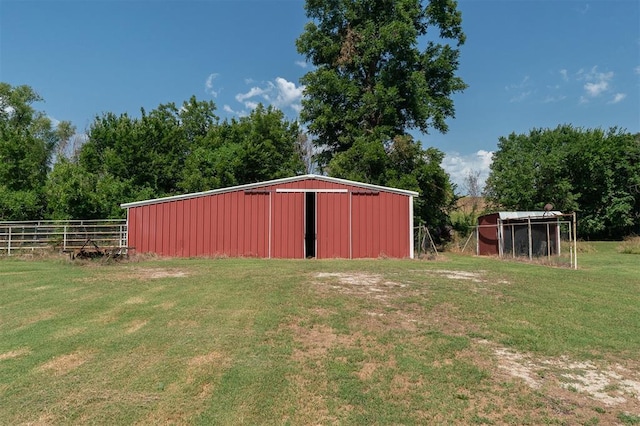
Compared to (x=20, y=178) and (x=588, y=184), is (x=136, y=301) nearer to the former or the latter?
(x=20, y=178)

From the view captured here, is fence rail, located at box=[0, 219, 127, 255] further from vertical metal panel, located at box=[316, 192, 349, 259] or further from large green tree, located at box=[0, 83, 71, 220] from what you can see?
vertical metal panel, located at box=[316, 192, 349, 259]

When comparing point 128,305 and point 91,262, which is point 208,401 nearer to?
point 128,305

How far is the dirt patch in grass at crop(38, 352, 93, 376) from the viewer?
4.04 metres

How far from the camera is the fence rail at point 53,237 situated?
17.8 metres

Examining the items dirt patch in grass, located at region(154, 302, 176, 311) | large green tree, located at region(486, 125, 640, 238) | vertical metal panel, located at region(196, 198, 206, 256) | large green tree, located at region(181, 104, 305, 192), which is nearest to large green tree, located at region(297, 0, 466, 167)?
large green tree, located at region(181, 104, 305, 192)

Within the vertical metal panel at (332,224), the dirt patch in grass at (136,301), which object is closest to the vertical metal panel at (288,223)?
the vertical metal panel at (332,224)

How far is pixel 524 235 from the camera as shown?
650 inches

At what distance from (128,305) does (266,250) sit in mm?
9743

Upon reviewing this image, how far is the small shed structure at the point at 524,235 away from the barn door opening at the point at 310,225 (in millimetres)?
8057

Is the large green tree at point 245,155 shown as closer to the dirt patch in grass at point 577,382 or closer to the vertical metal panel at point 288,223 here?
the vertical metal panel at point 288,223

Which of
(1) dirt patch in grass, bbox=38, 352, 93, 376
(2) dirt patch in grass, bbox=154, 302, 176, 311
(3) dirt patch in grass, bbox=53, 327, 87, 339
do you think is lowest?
(1) dirt patch in grass, bbox=38, 352, 93, 376

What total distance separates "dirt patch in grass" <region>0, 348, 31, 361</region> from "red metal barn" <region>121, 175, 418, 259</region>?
37.5 ft

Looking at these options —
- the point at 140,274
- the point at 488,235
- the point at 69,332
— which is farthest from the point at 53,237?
the point at 488,235

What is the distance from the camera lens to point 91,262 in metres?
12.6
